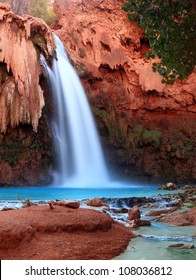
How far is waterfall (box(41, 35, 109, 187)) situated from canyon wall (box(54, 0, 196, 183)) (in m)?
1.41

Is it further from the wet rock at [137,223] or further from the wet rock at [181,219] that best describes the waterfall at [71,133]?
the wet rock at [137,223]

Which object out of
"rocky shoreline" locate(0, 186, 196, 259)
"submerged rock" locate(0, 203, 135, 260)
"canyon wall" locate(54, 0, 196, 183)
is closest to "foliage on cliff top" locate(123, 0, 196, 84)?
"rocky shoreline" locate(0, 186, 196, 259)

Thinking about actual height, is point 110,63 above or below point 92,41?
below

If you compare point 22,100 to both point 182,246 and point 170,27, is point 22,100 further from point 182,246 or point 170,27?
point 182,246

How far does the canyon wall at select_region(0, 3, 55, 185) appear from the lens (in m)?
21.0

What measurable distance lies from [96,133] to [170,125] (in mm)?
6696

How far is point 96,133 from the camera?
25.1m

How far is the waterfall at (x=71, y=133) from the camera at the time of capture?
23.6 metres

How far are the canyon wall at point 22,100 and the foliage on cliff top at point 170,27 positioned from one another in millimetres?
12776

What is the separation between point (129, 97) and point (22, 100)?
996 centimetres

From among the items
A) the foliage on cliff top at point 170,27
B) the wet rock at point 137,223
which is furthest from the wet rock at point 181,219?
the foliage on cliff top at point 170,27
